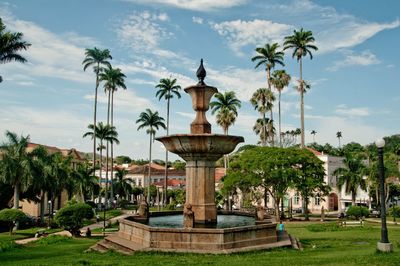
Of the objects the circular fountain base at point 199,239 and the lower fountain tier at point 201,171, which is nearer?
the circular fountain base at point 199,239

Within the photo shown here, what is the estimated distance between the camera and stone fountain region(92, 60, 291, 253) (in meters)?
14.8

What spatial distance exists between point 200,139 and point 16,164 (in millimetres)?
31353

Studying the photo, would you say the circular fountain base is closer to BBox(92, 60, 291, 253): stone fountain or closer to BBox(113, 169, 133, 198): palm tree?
BBox(92, 60, 291, 253): stone fountain

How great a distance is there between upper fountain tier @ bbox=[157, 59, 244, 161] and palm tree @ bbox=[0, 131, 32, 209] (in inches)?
1144

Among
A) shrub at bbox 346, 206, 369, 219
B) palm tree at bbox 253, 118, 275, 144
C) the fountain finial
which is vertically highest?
palm tree at bbox 253, 118, 275, 144

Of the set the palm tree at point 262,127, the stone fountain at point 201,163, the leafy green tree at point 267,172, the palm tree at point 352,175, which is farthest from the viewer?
the palm tree at point 262,127

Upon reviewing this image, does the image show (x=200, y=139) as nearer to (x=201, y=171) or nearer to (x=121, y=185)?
(x=201, y=171)

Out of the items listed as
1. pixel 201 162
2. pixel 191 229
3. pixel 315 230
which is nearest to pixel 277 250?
pixel 191 229

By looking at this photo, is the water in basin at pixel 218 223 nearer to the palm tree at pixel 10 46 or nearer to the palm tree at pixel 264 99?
the palm tree at pixel 10 46

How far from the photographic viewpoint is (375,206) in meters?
63.0

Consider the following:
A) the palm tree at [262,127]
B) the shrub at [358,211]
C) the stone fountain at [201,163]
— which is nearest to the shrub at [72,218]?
the stone fountain at [201,163]

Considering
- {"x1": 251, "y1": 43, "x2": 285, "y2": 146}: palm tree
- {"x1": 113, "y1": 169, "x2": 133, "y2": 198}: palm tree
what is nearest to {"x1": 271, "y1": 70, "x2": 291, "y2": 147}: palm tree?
{"x1": 251, "y1": 43, "x2": 285, "y2": 146}: palm tree

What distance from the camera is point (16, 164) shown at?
139 feet

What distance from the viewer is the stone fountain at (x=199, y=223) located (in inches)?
584
